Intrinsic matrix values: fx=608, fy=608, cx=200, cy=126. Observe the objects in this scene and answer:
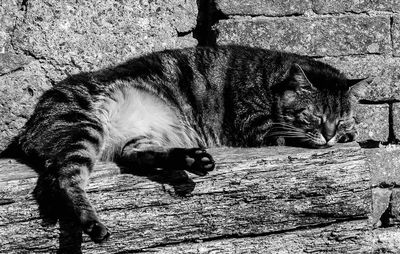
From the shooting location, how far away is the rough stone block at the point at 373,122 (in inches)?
153

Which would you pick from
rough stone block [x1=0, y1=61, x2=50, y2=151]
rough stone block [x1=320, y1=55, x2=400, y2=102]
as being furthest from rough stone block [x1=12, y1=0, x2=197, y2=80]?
rough stone block [x1=320, y1=55, x2=400, y2=102]

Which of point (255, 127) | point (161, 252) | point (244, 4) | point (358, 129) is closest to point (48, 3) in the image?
point (244, 4)

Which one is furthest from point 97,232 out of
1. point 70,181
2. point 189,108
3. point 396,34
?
point 396,34

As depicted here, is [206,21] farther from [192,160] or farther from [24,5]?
[192,160]

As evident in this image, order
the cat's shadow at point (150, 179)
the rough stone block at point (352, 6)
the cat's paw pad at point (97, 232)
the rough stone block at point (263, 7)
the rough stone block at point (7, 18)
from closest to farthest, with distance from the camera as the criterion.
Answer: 1. the cat's paw pad at point (97, 232)
2. the cat's shadow at point (150, 179)
3. the rough stone block at point (7, 18)
4. the rough stone block at point (263, 7)
5. the rough stone block at point (352, 6)

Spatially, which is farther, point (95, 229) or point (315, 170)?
point (315, 170)

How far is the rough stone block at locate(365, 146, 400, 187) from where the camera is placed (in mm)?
3885

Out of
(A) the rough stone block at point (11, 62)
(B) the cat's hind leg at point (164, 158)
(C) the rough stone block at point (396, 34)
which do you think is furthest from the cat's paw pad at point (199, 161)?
(C) the rough stone block at point (396, 34)

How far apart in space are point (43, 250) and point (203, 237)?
2.45ft

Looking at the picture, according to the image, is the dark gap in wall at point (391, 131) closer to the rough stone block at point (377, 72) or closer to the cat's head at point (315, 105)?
the rough stone block at point (377, 72)

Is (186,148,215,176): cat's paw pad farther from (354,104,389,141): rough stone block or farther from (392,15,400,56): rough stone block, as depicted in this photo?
(392,15,400,56): rough stone block

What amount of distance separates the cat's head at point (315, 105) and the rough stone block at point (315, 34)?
0.29 meters

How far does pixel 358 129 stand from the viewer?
391 cm

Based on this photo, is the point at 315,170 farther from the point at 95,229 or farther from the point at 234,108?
the point at 95,229
